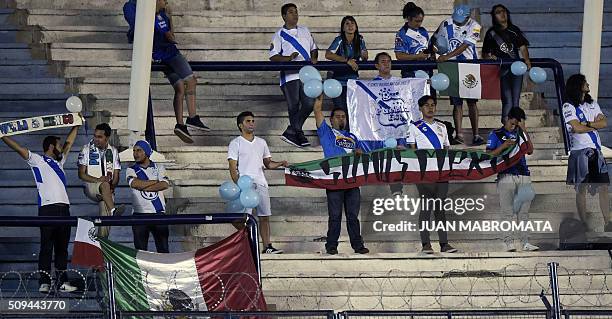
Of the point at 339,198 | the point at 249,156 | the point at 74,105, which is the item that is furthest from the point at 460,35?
the point at 74,105

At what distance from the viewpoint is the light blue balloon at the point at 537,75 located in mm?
22078

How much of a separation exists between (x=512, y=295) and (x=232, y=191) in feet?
10.0

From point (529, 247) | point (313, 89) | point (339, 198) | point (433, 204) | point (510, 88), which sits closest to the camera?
point (433, 204)

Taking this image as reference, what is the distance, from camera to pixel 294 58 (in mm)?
22719

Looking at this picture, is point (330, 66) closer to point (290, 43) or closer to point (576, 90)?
point (290, 43)

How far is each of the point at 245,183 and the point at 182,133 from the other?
2847 millimetres

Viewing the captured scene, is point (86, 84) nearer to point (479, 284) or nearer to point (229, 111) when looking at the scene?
point (229, 111)

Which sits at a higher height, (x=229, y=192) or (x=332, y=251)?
(x=229, y=192)

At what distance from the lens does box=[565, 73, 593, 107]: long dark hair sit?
21.0 m

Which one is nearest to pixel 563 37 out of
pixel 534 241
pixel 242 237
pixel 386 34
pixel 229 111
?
pixel 386 34

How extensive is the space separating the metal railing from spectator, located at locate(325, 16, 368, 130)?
98 mm

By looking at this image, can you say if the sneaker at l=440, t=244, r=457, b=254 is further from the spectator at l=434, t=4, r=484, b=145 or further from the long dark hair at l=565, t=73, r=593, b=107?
the spectator at l=434, t=4, r=484, b=145

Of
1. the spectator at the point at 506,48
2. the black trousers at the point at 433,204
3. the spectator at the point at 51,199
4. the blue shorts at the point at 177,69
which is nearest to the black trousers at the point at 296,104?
the blue shorts at the point at 177,69

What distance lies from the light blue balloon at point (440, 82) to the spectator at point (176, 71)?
276 centimetres
